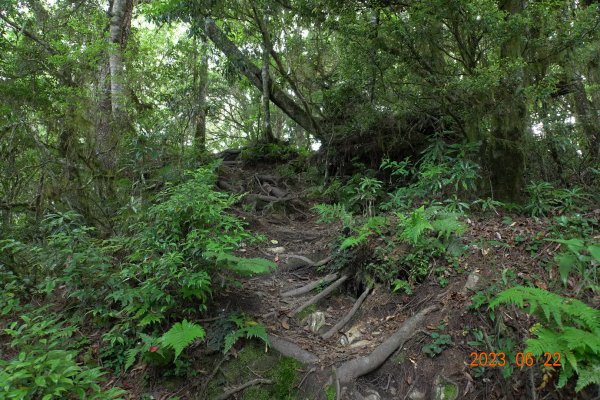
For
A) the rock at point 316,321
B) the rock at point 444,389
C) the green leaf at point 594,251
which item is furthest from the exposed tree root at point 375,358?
the green leaf at point 594,251

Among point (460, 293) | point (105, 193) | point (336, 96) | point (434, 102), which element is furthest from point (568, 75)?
point (105, 193)

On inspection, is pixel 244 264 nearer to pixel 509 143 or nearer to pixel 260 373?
pixel 260 373

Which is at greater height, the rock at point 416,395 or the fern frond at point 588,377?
the fern frond at point 588,377

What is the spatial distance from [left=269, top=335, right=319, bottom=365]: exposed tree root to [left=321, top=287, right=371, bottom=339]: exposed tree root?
0.40 meters

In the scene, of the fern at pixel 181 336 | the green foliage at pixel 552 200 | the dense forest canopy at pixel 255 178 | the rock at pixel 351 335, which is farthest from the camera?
the green foliage at pixel 552 200

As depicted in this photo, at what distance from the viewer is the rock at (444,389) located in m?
3.33

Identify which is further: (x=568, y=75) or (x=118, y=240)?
(x=568, y=75)

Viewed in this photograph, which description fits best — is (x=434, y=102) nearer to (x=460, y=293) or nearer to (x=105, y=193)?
(x=460, y=293)

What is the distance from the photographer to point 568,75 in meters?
7.29

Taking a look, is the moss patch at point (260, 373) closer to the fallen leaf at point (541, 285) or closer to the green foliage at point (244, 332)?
the green foliage at point (244, 332)

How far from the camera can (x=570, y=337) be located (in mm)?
2697

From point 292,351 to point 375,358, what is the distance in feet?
2.90

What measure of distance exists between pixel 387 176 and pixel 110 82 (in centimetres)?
611
